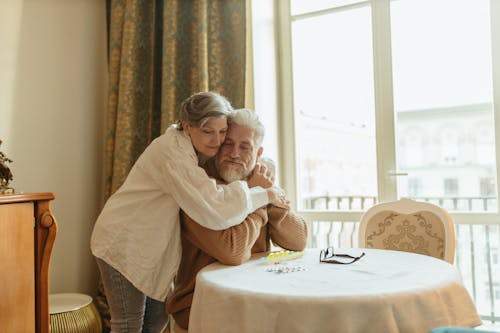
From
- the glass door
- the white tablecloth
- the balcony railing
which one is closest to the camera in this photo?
the white tablecloth

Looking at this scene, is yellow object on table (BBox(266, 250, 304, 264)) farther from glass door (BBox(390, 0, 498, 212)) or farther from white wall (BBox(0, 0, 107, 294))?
white wall (BBox(0, 0, 107, 294))

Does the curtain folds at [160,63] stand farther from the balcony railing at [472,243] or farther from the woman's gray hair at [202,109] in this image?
the balcony railing at [472,243]

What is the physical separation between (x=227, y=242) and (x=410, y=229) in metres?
1.02

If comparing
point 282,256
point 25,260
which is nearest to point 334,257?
point 282,256

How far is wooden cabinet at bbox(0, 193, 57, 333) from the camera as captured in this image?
5.83 feet

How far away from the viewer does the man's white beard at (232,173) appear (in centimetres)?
175

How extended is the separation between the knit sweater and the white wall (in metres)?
1.35

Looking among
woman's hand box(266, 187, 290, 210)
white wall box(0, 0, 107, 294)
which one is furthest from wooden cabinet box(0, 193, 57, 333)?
woman's hand box(266, 187, 290, 210)

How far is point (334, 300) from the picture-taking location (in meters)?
1.10

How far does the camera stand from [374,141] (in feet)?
9.39

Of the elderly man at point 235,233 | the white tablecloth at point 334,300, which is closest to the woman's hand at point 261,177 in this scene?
the elderly man at point 235,233

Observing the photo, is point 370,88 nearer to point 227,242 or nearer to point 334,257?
point 334,257

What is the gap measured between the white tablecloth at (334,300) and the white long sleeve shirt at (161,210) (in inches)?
9.1

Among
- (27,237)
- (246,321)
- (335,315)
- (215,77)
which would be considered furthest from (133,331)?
(215,77)
